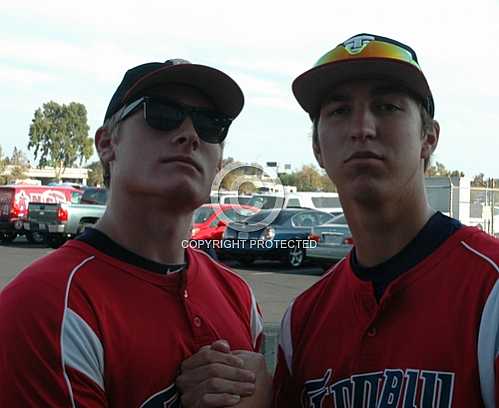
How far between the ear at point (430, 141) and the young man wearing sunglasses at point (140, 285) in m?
0.76

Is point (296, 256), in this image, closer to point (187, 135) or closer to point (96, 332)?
point (187, 135)

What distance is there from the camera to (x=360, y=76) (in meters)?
2.41

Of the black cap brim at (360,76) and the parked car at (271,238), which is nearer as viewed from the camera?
the black cap brim at (360,76)

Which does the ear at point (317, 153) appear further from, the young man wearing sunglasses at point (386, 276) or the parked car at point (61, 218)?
the parked car at point (61, 218)

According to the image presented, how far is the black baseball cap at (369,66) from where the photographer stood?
7.70 ft

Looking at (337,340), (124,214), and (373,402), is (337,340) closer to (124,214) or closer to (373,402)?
(373,402)

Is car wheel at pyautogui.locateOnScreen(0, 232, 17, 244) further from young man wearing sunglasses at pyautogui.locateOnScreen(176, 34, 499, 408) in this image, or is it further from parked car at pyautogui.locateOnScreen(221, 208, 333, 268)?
young man wearing sunglasses at pyautogui.locateOnScreen(176, 34, 499, 408)

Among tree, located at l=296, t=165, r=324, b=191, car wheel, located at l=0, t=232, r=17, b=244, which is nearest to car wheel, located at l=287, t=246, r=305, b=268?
car wheel, located at l=0, t=232, r=17, b=244

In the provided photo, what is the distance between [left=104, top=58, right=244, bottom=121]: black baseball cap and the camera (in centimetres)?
250

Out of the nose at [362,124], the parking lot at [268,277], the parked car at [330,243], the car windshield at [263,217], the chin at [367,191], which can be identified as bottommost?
the parking lot at [268,277]

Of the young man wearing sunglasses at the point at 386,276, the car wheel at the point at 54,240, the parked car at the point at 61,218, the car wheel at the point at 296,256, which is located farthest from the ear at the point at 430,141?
the car wheel at the point at 54,240

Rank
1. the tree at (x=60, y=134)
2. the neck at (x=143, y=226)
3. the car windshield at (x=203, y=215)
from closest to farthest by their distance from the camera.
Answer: the neck at (x=143, y=226) < the car windshield at (x=203, y=215) < the tree at (x=60, y=134)

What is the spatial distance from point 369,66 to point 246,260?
52.6ft
